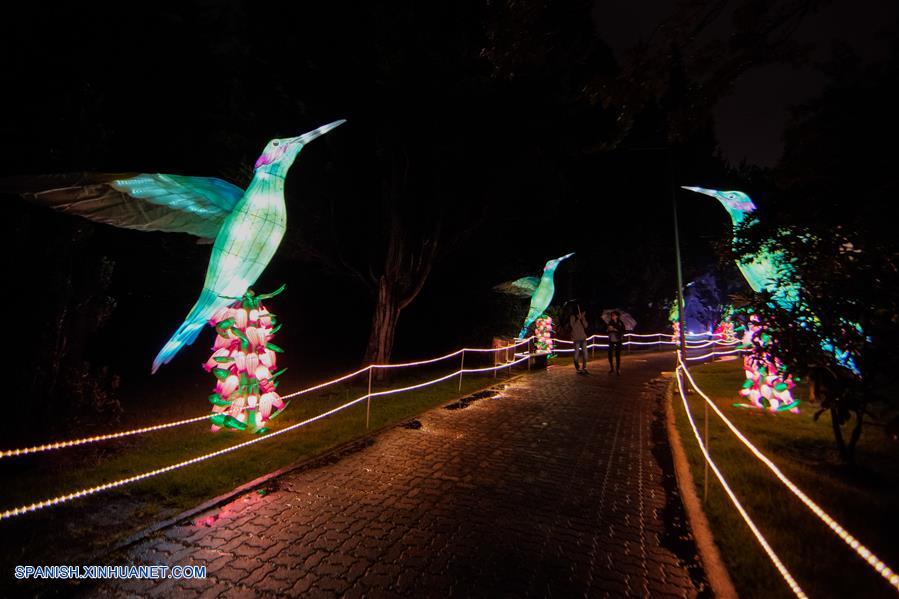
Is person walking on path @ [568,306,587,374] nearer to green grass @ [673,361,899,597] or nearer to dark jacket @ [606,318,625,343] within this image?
dark jacket @ [606,318,625,343]

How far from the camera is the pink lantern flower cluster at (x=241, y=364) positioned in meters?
5.81

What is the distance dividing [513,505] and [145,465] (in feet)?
14.6

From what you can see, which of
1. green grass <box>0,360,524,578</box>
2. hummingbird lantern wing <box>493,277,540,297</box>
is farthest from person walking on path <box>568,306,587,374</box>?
green grass <box>0,360,524,578</box>

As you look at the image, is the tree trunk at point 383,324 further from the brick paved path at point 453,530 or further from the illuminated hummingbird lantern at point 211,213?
the illuminated hummingbird lantern at point 211,213

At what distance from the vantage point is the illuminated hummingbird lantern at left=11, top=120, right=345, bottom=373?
4.87 metres

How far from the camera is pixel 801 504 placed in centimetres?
415

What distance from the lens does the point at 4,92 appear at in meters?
7.86

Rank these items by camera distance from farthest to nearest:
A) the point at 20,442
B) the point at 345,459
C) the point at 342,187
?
1. the point at 342,187
2. the point at 345,459
3. the point at 20,442

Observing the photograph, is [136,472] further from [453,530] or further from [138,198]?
[453,530]

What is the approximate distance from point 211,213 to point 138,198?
85 cm

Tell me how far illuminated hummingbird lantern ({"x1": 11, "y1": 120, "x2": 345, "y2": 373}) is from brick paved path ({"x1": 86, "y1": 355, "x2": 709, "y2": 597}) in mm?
2495

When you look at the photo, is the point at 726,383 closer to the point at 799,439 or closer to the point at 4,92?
the point at 799,439

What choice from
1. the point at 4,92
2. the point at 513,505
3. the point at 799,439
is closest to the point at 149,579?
the point at 513,505

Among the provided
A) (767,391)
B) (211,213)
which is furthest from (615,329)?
(211,213)
